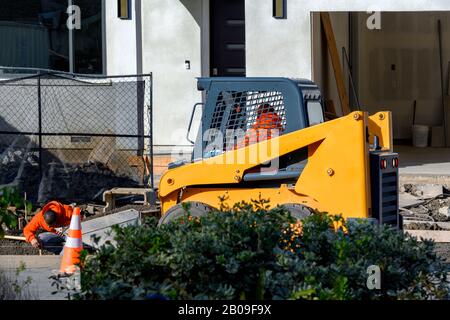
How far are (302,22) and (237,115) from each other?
21.5ft

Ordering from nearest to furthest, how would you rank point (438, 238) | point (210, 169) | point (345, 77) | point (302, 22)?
point (210, 169) < point (438, 238) < point (302, 22) < point (345, 77)

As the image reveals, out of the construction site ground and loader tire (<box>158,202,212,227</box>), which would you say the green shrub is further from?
loader tire (<box>158,202,212,227</box>)

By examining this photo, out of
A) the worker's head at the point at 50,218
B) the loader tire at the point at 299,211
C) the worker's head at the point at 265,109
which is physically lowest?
the worker's head at the point at 50,218

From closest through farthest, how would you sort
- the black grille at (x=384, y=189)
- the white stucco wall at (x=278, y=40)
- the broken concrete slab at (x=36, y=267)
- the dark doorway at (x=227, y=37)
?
the broken concrete slab at (x=36, y=267)
the black grille at (x=384, y=189)
the white stucco wall at (x=278, y=40)
the dark doorway at (x=227, y=37)

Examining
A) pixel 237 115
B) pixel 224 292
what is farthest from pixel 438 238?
pixel 224 292

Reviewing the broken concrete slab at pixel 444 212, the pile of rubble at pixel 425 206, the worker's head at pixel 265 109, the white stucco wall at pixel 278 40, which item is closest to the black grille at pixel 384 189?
the worker's head at pixel 265 109

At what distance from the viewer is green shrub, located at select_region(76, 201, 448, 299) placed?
5.99 meters

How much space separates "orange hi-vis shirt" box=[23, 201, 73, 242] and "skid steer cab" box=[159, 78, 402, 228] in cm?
173

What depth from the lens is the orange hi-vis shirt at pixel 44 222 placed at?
39.9 feet

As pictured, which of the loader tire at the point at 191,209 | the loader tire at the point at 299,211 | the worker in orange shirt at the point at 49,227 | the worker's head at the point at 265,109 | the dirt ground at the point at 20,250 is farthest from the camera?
the worker in orange shirt at the point at 49,227

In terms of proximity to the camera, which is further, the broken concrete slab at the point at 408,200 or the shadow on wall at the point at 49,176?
the shadow on wall at the point at 49,176

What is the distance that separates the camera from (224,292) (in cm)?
585

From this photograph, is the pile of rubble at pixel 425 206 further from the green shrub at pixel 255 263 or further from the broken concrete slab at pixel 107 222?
the green shrub at pixel 255 263
